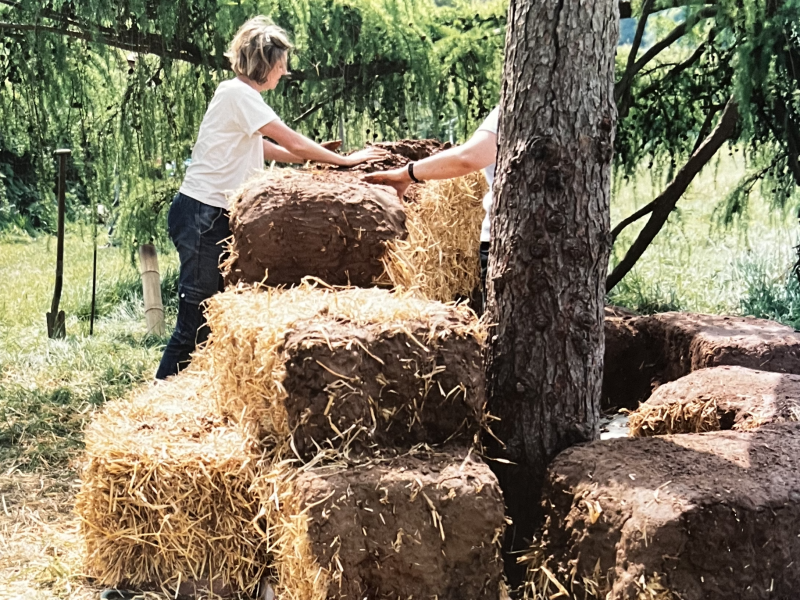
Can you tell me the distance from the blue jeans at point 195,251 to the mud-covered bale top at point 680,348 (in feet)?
6.74

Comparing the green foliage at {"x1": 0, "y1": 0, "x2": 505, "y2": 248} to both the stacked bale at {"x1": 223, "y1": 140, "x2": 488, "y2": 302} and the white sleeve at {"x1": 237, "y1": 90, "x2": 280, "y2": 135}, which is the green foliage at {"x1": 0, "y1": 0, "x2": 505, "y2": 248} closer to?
the white sleeve at {"x1": 237, "y1": 90, "x2": 280, "y2": 135}

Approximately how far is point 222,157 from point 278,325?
155 cm

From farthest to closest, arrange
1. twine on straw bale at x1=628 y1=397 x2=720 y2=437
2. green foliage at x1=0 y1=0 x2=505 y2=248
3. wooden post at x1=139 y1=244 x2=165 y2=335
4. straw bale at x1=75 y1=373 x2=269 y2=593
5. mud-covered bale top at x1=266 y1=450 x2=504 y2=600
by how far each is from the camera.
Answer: wooden post at x1=139 y1=244 x2=165 y2=335 → green foliage at x1=0 y1=0 x2=505 y2=248 → twine on straw bale at x1=628 y1=397 x2=720 y2=437 → straw bale at x1=75 y1=373 x2=269 y2=593 → mud-covered bale top at x1=266 y1=450 x2=504 y2=600

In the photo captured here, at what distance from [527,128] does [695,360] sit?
5.68 feet

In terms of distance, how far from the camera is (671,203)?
5910 millimetres

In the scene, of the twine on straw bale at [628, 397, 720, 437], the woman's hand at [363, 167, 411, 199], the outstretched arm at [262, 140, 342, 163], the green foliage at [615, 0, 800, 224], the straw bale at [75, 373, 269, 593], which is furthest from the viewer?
the green foliage at [615, 0, 800, 224]

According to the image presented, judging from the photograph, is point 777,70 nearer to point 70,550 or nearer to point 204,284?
point 204,284

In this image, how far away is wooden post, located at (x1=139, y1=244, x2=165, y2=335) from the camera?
21.4 ft

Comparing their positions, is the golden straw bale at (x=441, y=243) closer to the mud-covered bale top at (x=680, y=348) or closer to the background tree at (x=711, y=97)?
the mud-covered bale top at (x=680, y=348)

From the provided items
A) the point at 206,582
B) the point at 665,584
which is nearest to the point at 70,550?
the point at 206,582

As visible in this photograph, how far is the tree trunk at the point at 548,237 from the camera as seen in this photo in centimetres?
265

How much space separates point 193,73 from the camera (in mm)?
5719

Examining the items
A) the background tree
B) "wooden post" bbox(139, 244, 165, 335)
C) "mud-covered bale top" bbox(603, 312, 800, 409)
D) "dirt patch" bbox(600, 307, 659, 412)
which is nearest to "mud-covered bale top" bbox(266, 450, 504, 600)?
"mud-covered bale top" bbox(603, 312, 800, 409)

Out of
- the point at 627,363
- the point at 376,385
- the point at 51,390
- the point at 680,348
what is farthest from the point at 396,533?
the point at 51,390
